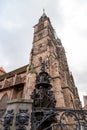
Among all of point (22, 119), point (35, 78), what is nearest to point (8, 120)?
point (22, 119)

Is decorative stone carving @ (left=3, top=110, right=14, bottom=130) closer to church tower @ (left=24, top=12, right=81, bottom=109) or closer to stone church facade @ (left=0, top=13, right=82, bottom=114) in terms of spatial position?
church tower @ (left=24, top=12, right=81, bottom=109)

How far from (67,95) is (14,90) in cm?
815

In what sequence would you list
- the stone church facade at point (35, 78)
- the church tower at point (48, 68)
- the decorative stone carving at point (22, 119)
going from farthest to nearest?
1. the stone church facade at point (35, 78)
2. the church tower at point (48, 68)
3. the decorative stone carving at point (22, 119)

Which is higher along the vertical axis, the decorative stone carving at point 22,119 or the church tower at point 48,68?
the church tower at point 48,68

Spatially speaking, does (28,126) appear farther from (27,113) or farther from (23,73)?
(23,73)

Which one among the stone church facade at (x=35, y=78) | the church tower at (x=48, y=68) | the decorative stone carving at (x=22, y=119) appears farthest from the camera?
the stone church facade at (x=35, y=78)

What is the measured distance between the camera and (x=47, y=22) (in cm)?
2919

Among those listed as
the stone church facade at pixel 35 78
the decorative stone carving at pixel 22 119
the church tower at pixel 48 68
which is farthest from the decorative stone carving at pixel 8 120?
the stone church facade at pixel 35 78

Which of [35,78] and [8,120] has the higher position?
[35,78]

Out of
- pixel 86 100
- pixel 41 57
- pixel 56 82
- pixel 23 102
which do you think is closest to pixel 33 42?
pixel 41 57

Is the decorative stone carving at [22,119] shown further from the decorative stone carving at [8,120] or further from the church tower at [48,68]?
the church tower at [48,68]

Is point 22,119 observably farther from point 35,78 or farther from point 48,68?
point 48,68

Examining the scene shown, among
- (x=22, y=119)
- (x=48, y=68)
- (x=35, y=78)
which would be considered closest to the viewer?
(x=22, y=119)

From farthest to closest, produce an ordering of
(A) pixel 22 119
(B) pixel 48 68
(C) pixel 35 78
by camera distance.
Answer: (B) pixel 48 68 → (C) pixel 35 78 → (A) pixel 22 119
